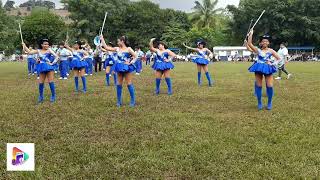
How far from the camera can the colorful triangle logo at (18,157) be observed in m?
5.30

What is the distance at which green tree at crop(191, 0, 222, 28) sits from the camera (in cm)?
7694

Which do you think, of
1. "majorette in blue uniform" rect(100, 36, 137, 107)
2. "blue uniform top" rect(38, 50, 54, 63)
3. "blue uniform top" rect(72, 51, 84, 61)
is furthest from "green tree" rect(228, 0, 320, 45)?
"majorette in blue uniform" rect(100, 36, 137, 107)

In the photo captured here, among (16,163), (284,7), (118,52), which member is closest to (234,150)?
(16,163)

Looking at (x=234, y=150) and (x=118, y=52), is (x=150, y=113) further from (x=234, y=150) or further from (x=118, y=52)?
(x=234, y=150)

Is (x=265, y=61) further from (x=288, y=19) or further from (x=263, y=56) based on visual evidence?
(x=288, y=19)

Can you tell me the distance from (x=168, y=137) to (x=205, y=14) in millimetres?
72371

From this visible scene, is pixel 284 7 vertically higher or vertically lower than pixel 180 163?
Result: higher

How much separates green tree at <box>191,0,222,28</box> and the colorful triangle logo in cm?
7373

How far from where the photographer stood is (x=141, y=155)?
23.2 ft

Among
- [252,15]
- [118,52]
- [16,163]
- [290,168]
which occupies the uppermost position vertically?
[252,15]

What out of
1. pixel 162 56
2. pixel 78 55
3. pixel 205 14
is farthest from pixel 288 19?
pixel 162 56

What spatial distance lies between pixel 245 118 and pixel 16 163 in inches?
238

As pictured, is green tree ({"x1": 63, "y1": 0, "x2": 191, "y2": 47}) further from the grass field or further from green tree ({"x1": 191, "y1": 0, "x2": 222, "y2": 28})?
the grass field

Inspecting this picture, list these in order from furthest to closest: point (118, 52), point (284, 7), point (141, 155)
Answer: point (284, 7) → point (118, 52) → point (141, 155)
